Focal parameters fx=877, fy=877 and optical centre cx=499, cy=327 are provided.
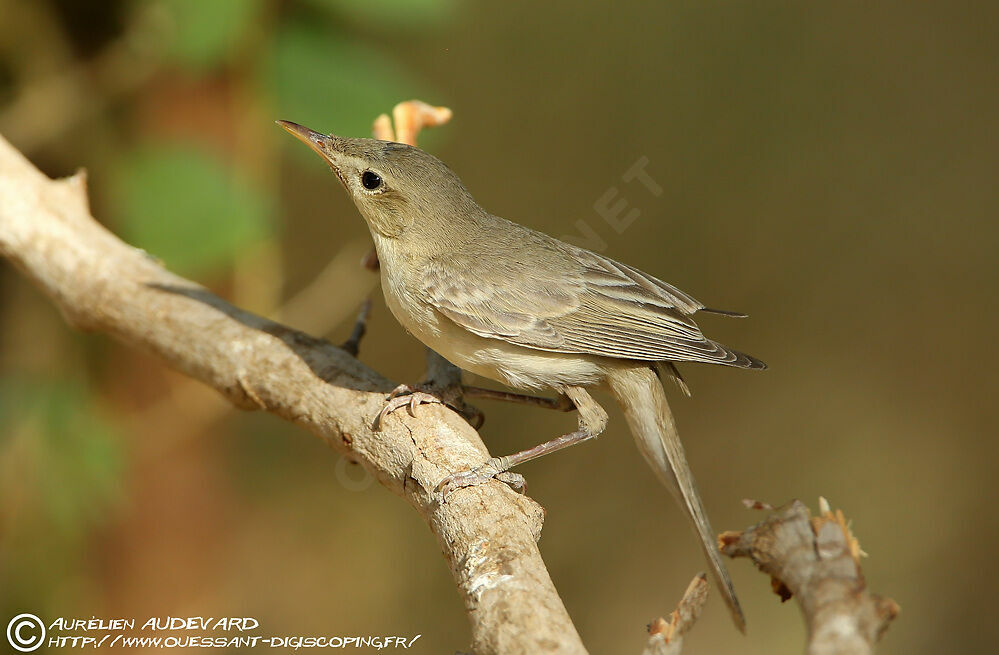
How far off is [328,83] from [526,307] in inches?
55.7

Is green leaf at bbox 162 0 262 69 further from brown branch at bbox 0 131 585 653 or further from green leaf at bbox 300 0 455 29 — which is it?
brown branch at bbox 0 131 585 653

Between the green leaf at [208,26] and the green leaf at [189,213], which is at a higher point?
the green leaf at [208,26]

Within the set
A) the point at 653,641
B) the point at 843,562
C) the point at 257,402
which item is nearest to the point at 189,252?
the point at 257,402

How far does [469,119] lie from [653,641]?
5.07m

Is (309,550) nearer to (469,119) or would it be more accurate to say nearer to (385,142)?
(469,119)

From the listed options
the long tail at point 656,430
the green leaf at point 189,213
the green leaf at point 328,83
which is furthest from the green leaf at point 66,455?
the long tail at point 656,430

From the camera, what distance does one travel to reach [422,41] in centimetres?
632

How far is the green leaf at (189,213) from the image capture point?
3836 mm

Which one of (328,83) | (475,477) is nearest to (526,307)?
(475,477)

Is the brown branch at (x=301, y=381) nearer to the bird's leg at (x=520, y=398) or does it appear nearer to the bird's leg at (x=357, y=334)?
the bird's leg at (x=357, y=334)

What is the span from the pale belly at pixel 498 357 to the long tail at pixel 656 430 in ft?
0.40

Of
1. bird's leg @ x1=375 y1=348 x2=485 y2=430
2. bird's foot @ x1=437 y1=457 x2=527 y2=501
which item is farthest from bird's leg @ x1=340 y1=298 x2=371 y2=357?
bird's foot @ x1=437 y1=457 x2=527 y2=501

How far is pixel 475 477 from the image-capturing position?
279 centimetres

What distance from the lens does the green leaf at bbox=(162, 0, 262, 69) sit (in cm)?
364
